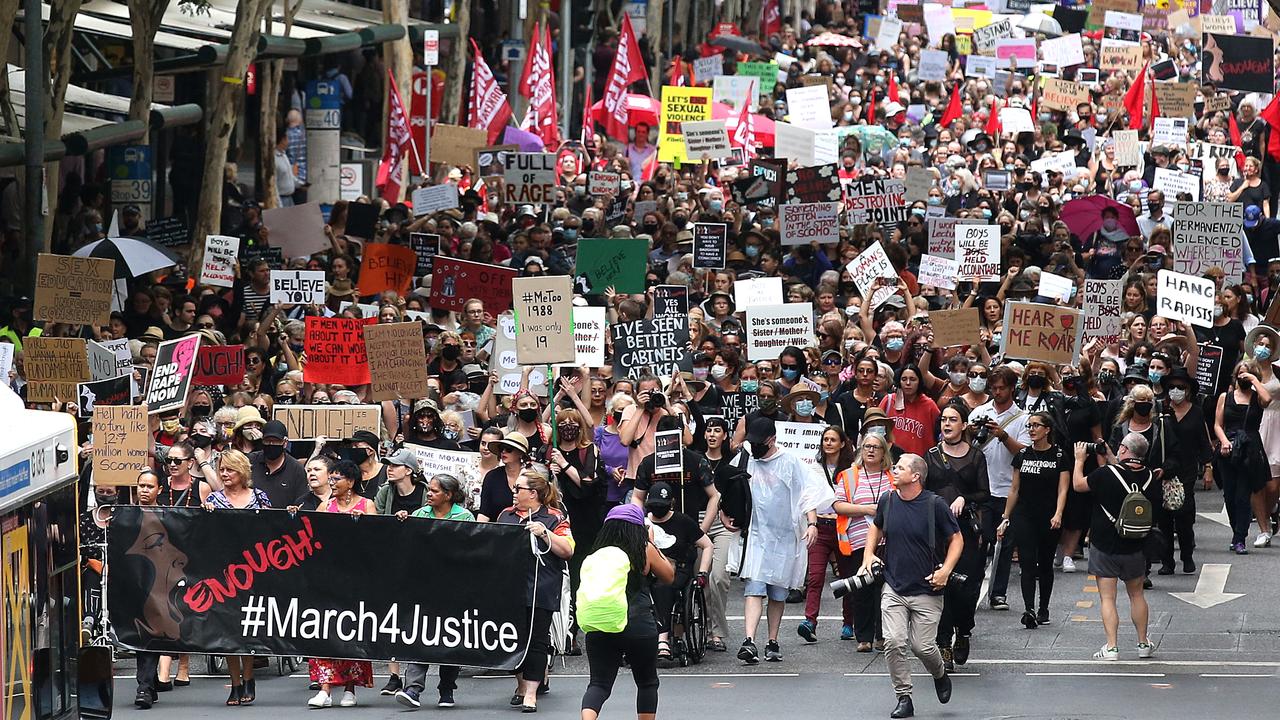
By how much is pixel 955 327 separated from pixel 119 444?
6895 mm

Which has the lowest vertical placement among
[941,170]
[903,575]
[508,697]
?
[508,697]

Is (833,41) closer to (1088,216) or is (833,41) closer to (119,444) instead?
(1088,216)

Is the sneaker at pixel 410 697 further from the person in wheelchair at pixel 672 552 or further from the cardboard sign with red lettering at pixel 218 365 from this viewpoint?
the cardboard sign with red lettering at pixel 218 365

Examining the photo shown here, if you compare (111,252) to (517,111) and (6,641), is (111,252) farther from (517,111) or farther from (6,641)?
(517,111)

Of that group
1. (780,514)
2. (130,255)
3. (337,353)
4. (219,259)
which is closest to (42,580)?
(780,514)

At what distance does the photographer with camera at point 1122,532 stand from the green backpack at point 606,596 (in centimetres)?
368

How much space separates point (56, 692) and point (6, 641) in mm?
559

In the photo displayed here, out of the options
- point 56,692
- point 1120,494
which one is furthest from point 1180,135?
point 56,692

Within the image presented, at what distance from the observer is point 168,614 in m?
12.7

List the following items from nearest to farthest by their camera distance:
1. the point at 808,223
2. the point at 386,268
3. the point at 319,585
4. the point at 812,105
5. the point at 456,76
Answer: the point at 319,585
the point at 386,268
the point at 808,223
the point at 812,105
the point at 456,76

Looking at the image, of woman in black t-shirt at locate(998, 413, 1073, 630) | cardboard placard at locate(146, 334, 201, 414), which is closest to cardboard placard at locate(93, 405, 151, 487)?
cardboard placard at locate(146, 334, 201, 414)

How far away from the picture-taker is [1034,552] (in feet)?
47.6

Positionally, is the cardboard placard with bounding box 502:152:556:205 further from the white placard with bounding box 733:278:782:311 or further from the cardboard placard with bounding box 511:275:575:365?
the cardboard placard with bounding box 511:275:575:365

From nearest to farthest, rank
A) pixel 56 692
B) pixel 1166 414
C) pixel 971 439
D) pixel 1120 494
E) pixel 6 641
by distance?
pixel 6 641 < pixel 56 692 < pixel 1120 494 < pixel 971 439 < pixel 1166 414
